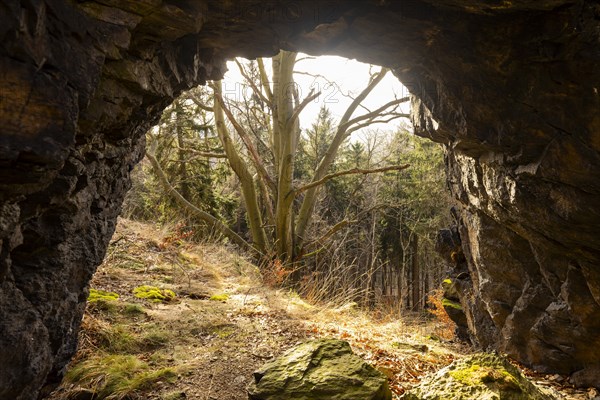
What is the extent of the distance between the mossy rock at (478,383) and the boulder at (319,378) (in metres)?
0.32

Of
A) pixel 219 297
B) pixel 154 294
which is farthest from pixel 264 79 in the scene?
pixel 154 294

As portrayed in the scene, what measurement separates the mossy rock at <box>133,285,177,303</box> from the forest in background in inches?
93.5

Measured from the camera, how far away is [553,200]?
355 centimetres

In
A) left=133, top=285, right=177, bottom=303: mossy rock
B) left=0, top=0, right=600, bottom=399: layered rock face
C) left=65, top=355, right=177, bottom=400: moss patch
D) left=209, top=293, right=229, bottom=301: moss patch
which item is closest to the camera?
left=0, top=0, right=600, bottom=399: layered rock face

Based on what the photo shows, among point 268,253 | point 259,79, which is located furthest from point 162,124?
point 268,253

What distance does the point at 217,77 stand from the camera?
12.6 ft

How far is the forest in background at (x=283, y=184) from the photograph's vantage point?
365 inches

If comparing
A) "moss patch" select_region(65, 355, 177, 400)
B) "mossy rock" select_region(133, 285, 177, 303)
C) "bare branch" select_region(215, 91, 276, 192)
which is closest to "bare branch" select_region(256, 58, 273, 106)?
"bare branch" select_region(215, 91, 276, 192)

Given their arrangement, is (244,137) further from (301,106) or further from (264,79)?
(264,79)

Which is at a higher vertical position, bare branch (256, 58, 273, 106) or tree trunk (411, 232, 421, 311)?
bare branch (256, 58, 273, 106)

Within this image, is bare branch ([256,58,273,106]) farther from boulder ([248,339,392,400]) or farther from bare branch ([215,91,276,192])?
boulder ([248,339,392,400])

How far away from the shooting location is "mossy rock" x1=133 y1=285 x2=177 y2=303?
560cm

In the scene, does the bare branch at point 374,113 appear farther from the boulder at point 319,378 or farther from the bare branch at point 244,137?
the boulder at point 319,378

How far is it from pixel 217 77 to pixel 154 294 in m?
3.36
